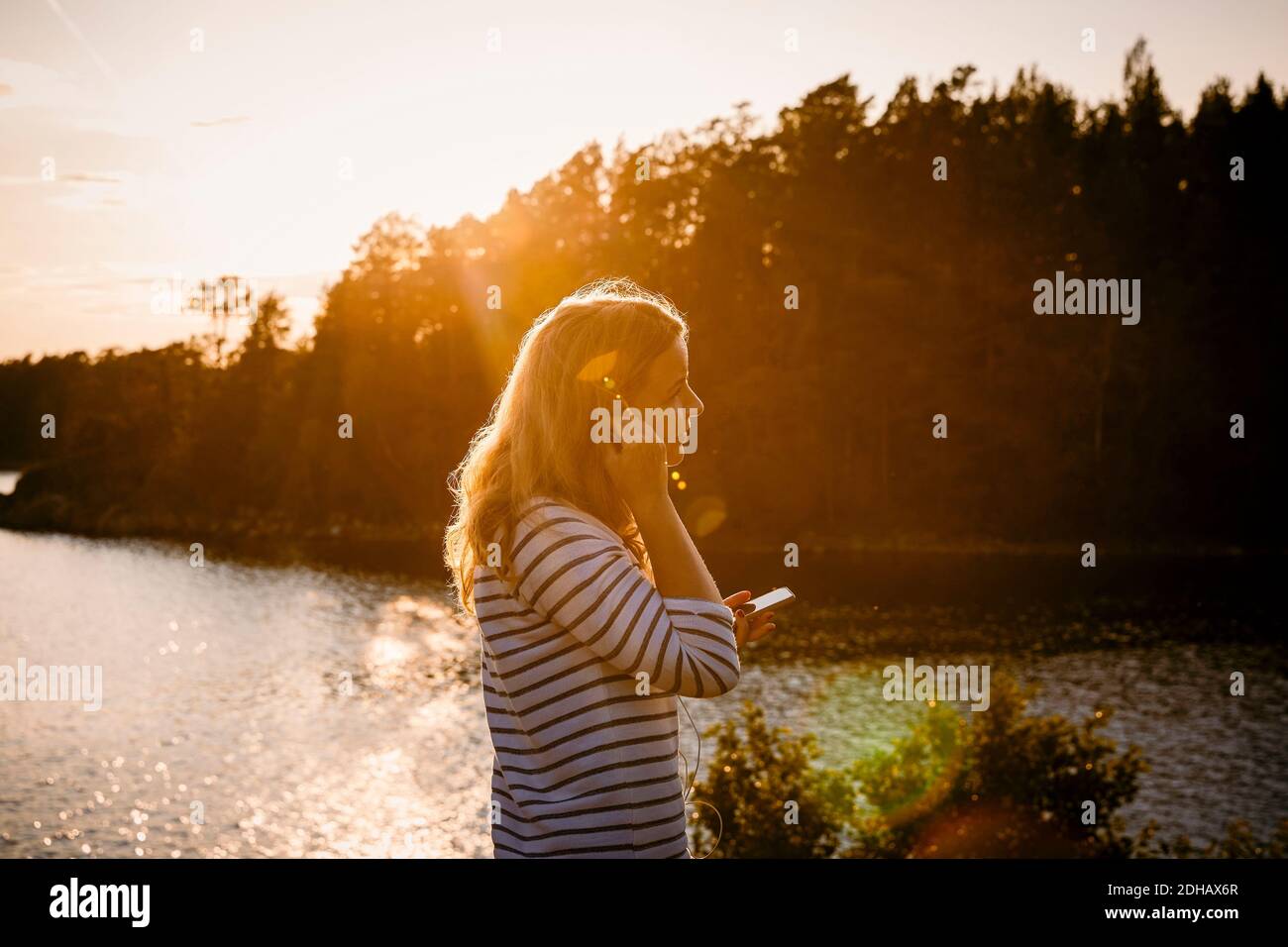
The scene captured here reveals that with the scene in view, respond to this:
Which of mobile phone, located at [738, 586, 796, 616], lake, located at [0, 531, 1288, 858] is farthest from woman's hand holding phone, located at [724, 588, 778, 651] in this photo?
lake, located at [0, 531, 1288, 858]

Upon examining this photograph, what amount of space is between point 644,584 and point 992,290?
44031mm

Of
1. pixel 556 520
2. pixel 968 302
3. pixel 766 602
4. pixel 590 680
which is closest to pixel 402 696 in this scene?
pixel 766 602

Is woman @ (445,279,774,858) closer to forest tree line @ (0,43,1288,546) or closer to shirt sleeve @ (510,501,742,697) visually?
shirt sleeve @ (510,501,742,697)

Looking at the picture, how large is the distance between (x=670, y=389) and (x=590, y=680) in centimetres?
55

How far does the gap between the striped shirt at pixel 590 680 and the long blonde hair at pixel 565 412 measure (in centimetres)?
6

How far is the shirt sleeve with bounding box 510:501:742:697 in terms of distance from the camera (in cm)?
183

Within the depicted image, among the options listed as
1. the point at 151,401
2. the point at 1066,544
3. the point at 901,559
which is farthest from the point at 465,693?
the point at 151,401

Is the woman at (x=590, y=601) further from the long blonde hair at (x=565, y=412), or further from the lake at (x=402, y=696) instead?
the lake at (x=402, y=696)

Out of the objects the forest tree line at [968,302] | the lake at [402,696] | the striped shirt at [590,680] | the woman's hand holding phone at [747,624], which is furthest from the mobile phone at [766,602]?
the forest tree line at [968,302]

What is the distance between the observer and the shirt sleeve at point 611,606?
72.2 inches

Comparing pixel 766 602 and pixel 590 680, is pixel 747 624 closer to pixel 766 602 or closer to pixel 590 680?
pixel 766 602

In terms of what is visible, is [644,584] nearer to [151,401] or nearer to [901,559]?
[901,559]

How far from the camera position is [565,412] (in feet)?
6.48

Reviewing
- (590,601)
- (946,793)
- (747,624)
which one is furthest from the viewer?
(946,793)
